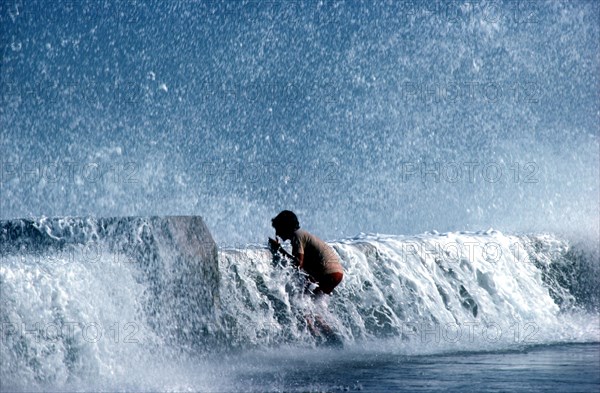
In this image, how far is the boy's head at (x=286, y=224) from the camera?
34.3 feet

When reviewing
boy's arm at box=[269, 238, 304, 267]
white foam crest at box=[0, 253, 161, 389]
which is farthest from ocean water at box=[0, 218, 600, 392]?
boy's arm at box=[269, 238, 304, 267]

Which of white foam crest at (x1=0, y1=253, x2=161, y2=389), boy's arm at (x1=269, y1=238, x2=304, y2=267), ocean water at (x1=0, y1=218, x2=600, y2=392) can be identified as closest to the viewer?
ocean water at (x1=0, y1=218, x2=600, y2=392)

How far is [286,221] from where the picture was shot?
1048 cm

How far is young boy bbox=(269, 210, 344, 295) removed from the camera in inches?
412

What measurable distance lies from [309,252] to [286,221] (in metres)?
0.44

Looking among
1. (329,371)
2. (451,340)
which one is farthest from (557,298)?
(329,371)

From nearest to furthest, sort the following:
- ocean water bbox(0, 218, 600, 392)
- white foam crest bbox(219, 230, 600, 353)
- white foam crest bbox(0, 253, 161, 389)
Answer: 1. ocean water bbox(0, 218, 600, 392)
2. white foam crest bbox(0, 253, 161, 389)
3. white foam crest bbox(219, 230, 600, 353)

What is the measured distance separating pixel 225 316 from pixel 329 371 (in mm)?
1991

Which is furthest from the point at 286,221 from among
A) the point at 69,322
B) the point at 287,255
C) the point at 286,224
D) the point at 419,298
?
the point at 419,298

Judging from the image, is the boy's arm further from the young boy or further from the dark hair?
the dark hair

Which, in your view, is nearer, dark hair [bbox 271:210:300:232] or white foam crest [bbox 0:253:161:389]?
white foam crest [bbox 0:253:161:389]

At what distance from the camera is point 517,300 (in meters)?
14.0
